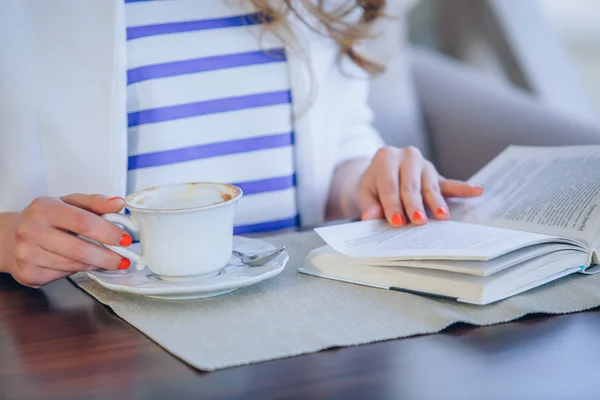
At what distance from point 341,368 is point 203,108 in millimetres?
627

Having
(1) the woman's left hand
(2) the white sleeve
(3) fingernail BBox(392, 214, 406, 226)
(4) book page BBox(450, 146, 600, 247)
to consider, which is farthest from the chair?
(3) fingernail BBox(392, 214, 406, 226)

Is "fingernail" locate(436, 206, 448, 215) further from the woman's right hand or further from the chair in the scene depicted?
the chair

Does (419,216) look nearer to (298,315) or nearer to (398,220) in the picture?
(398,220)

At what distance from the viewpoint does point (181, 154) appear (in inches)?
45.3

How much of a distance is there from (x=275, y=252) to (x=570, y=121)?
2.54 ft

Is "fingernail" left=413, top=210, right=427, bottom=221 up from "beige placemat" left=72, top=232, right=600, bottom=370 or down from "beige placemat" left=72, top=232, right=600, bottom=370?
up

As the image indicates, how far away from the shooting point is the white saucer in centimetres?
74

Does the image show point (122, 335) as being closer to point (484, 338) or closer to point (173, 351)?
point (173, 351)

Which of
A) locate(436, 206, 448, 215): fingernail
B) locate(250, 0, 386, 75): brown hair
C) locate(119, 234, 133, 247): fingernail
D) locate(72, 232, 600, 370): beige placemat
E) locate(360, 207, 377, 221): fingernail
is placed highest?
locate(250, 0, 386, 75): brown hair

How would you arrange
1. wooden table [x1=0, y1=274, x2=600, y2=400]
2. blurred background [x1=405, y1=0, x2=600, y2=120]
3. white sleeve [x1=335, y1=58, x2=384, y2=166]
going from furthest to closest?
blurred background [x1=405, y1=0, x2=600, y2=120]
white sleeve [x1=335, y1=58, x2=384, y2=166]
wooden table [x1=0, y1=274, x2=600, y2=400]

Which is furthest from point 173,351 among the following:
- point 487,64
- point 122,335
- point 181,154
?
point 487,64

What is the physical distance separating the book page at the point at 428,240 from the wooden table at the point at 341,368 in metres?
0.09

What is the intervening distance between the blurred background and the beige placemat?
142 centimetres

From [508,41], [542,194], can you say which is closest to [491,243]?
[542,194]
